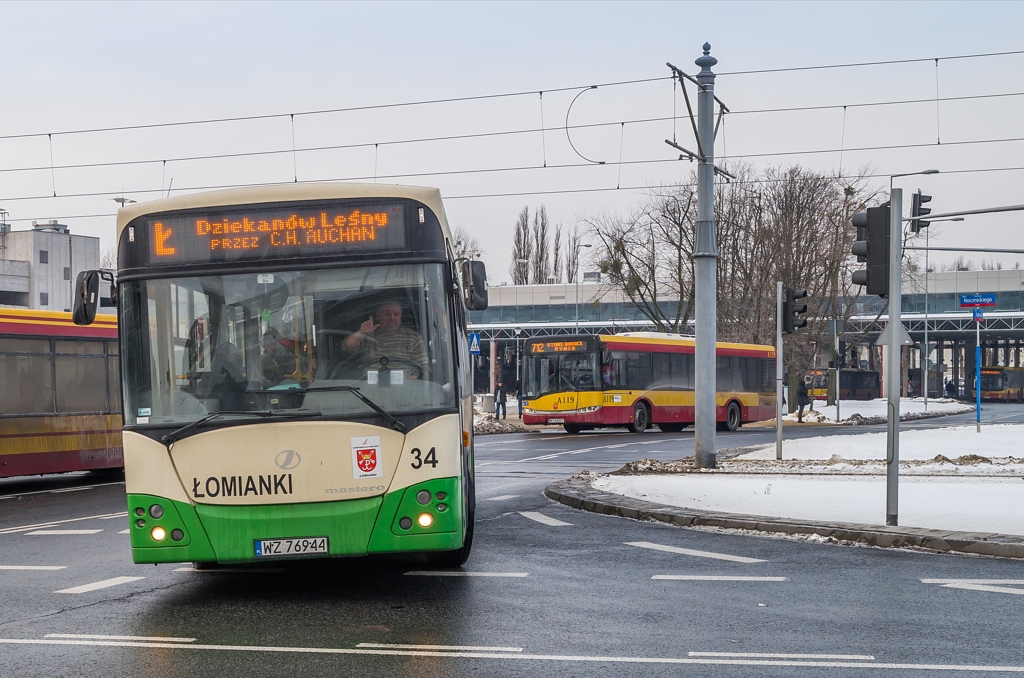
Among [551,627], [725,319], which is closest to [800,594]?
[551,627]

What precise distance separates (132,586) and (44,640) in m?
1.99

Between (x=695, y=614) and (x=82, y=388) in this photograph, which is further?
(x=82, y=388)

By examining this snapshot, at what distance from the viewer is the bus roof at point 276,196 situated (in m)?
8.35

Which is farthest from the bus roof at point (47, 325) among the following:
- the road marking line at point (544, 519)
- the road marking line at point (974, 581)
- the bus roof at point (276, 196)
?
the road marking line at point (974, 581)

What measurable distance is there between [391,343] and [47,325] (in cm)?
1194

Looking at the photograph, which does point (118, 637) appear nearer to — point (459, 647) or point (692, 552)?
point (459, 647)

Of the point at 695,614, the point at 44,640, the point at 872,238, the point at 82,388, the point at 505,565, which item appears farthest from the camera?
the point at 82,388

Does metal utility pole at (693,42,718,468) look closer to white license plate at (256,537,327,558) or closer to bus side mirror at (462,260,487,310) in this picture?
bus side mirror at (462,260,487,310)

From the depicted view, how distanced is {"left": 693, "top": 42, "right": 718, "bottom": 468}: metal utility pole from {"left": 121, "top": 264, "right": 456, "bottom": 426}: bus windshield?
11293 mm

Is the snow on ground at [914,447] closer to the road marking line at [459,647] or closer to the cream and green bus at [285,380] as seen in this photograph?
the cream and green bus at [285,380]

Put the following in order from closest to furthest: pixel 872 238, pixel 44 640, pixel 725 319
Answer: pixel 44 640, pixel 872 238, pixel 725 319

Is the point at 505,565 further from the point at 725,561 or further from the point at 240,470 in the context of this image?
the point at 240,470

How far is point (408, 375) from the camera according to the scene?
812 cm

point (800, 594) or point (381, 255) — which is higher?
point (381, 255)
